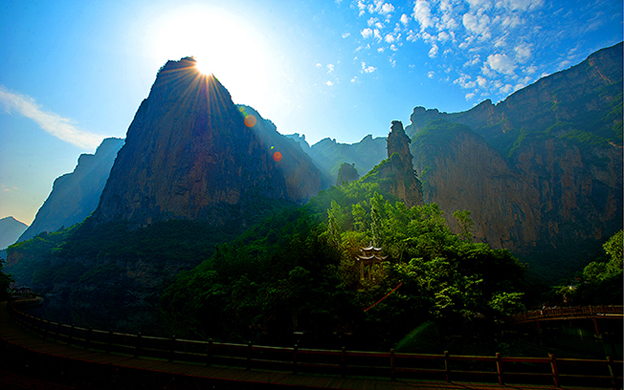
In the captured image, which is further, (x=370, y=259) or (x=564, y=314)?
(x=370, y=259)

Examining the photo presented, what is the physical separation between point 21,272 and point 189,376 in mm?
103823

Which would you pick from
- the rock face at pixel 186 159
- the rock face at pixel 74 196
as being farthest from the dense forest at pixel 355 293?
the rock face at pixel 74 196

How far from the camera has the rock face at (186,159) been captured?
82.9m

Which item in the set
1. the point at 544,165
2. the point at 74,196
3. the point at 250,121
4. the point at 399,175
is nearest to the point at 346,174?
the point at 399,175

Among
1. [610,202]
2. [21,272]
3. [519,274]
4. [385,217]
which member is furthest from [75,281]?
[610,202]

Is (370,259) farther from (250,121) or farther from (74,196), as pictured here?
(74,196)

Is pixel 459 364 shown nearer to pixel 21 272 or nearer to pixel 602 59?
pixel 21 272

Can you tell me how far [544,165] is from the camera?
283 feet

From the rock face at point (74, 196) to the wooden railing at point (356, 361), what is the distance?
16127 cm

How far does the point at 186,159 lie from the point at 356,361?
281 ft

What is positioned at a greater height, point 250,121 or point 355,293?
point 250,121

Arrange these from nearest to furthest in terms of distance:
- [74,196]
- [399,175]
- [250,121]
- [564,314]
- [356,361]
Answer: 1. [356,361]
2. [564,314]
3. [399,175]
4. [250,121]
5. [74,196]

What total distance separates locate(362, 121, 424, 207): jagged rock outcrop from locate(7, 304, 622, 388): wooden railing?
160 feet

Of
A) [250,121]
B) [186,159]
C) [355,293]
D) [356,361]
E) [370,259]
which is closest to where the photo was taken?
[356,361]
